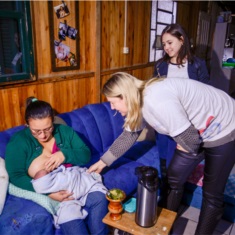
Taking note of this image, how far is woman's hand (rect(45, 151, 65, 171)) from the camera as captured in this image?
1.60 metres

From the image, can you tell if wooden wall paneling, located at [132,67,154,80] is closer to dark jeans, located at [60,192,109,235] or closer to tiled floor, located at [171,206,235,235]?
tiled floor, located at [171,206,235,235]

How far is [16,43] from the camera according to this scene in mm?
2096

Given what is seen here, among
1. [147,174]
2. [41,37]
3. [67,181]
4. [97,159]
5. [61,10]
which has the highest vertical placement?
[61,10]

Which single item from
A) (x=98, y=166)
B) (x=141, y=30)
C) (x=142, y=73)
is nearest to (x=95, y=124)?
(x=98, y=166)

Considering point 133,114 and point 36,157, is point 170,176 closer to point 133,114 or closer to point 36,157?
point 133,114

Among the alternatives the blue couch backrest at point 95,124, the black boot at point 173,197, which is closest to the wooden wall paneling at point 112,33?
the blue couch backrest at point 95,124

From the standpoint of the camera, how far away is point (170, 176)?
164 cm

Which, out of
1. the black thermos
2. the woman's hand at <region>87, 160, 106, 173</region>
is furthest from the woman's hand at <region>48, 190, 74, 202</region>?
the black thermos

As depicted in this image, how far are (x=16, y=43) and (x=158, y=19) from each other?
9.54 ft

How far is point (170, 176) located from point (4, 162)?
3.57ft

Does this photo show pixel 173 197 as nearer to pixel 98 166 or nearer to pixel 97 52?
pixel 98 166

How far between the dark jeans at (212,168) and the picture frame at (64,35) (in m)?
1.56

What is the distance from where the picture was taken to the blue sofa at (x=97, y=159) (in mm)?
1396

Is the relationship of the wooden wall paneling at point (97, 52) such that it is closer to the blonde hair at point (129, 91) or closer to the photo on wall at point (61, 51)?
the photo on wall at point (61, 51)
